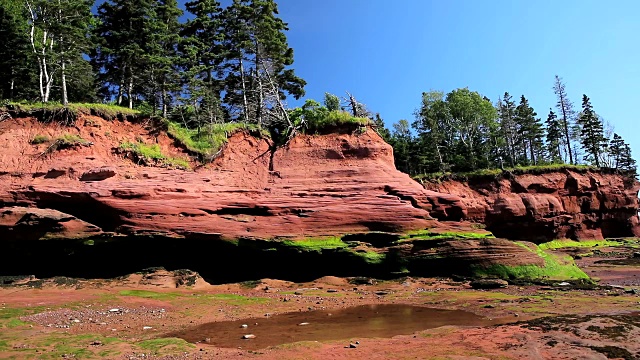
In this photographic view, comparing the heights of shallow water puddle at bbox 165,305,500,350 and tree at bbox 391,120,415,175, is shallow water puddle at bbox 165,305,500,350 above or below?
below

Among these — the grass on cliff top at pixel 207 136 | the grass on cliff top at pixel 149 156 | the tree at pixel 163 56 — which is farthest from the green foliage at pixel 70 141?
the tree at pixel 163 56

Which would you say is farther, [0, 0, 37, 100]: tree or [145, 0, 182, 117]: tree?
[0, 0, 37, 100]: tree

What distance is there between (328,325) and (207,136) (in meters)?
16.6

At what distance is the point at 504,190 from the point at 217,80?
30557 mm

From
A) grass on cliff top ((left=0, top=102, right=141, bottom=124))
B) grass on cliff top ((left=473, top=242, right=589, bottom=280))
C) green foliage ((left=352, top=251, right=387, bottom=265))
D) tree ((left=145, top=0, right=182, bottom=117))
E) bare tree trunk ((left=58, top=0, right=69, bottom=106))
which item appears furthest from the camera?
tree ((left=145, top=0, right=182, bottom=117))

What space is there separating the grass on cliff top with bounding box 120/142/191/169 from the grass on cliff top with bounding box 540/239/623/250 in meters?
35.2

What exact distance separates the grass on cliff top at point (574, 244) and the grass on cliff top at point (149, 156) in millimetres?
35155

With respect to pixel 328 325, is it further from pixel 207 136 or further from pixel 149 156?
pixel 207 136

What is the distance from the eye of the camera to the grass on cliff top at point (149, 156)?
22.0 metres

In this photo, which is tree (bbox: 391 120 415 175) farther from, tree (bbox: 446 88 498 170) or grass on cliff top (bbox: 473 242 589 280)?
grass on cliff top (bbox: 473 242 589 280)

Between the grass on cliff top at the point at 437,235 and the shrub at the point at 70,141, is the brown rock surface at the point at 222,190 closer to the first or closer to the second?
the shrub at the point at 70,141

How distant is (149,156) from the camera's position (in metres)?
22.1

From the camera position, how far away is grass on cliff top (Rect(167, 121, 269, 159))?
77.9 feet

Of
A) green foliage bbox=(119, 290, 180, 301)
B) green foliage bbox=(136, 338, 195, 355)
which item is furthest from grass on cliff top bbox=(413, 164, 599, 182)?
green foliage bbox=(136, 338, 195, 355)
